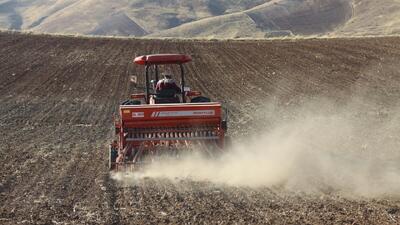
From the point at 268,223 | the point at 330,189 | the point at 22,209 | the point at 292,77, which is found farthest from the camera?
the point at 292,77

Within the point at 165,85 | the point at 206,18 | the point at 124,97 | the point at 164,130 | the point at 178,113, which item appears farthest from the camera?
the point at 206,18

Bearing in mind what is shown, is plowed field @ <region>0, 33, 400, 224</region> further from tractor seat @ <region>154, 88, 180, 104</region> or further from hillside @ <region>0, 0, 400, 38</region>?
hillside @ <region>0, 0, 400, 38</region>

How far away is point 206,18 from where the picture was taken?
12800cm

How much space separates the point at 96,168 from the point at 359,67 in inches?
700

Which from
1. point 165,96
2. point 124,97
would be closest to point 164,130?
point 165,96

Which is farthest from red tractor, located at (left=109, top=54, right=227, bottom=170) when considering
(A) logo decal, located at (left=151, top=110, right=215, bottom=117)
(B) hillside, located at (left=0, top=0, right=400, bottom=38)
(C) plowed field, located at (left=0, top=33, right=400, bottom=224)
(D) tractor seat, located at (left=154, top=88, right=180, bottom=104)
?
(B) hillside, located at (left=0, top=0, right=400, bottom=38)

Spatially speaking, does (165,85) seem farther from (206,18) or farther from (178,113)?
(206,18)

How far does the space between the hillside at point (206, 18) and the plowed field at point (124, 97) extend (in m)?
47.4

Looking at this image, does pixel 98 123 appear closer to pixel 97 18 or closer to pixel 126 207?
pixel 126 207

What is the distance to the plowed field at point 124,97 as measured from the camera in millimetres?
8117

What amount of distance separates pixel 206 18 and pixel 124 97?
354 feet

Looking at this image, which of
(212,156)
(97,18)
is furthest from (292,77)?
(97,18)

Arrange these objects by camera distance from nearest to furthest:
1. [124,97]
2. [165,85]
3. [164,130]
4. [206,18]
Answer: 1. [164,130]
2. [165,85]
3. [124,97]
4. [206,18]

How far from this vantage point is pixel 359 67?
2617cm
